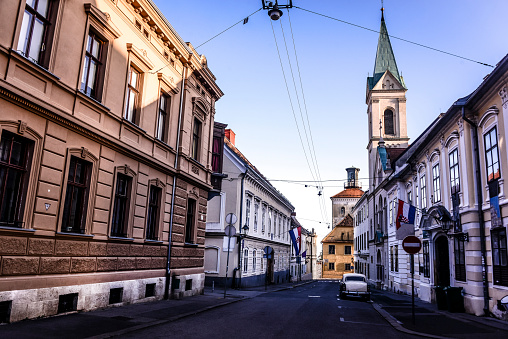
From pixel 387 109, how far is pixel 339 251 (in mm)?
41660

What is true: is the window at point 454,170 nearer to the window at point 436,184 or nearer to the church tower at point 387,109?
the window at point 436,184

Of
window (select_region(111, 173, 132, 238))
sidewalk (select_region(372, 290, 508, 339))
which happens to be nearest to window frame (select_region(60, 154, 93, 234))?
window (select_region(111, 173, 132, 238))

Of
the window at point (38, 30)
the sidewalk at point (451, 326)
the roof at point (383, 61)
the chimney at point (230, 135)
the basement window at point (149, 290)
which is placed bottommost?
the sidewalk at point (451, 326)

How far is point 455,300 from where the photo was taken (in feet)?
56.3

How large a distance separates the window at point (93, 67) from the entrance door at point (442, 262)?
17.4m

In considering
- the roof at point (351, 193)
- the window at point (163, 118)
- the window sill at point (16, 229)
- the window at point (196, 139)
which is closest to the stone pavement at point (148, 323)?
the window sill at point (16, 229)

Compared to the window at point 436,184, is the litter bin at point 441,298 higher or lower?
lower

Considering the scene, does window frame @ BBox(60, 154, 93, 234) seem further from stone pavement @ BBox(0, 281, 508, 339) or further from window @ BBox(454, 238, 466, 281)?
window @ BBox(454, 238, 466, 281)

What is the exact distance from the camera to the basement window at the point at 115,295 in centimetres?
1276

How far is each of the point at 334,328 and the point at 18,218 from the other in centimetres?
830

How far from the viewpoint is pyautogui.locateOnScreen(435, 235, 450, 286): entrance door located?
68.5 feet

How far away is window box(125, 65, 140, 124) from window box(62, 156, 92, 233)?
3021 millimetres

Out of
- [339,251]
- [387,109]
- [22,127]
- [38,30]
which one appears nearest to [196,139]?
[38,30]

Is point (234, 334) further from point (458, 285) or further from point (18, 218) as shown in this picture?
point (458, 285)
